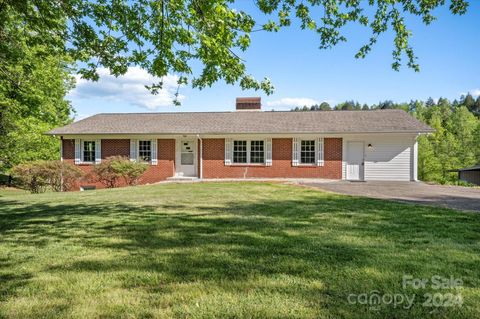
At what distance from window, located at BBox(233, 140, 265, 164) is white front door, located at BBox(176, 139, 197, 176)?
8.25ft

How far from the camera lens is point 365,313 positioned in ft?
8.61

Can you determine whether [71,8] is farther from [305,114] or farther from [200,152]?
[305,114]

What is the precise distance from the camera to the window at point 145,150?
61.8 feet

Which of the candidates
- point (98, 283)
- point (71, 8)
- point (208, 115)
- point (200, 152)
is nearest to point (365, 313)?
point (98, 283)

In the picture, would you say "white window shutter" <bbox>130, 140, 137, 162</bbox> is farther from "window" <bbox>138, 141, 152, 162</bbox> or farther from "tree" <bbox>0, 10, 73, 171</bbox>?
"tree" <bbox>0, 10, 73, 171</bbox>

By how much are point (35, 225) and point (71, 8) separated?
15.6 ft

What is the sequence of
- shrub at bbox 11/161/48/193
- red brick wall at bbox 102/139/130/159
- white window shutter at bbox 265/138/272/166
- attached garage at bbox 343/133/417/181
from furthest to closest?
1. red brick wall at bbox 102/139/130/159
2. white window shutter at bbox 265/138/272/166
3. attached garage at bbox 343/133/417/181
4. shrub at bbox 11/161/48/193

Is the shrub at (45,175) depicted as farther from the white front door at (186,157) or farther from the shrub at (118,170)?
the white front door at (186,157)

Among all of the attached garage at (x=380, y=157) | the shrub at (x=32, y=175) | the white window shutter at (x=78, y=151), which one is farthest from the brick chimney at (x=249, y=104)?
the shrub at (x=32, y=175)

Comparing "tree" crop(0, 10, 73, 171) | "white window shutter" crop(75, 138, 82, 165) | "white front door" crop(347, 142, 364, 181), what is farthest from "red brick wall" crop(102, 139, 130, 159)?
"white front door" crop(347, 142, 364, 181)

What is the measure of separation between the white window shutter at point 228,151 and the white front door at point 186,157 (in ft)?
6.32

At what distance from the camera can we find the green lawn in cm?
279

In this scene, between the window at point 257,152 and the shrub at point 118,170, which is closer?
the shrub at point 118,170

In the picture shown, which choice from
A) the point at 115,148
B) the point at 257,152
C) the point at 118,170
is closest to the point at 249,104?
the point at 257,152
